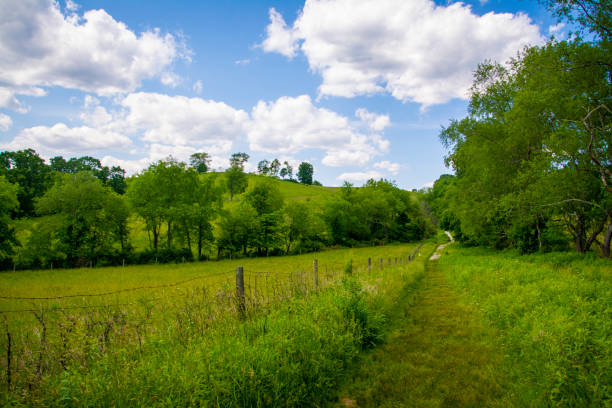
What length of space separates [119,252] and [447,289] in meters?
39.5

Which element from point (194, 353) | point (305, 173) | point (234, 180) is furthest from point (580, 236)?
point (305, 173)

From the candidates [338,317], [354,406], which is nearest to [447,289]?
[338,317]

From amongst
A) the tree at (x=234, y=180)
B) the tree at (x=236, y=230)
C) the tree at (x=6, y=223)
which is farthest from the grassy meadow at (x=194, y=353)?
the tree at (x=234, y=180)

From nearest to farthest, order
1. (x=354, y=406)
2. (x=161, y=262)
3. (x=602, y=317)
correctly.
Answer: (x=354, y=406), (x=602, y=317), (x=161, y=262)

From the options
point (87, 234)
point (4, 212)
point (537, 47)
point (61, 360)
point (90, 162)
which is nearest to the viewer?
point (61, 360)

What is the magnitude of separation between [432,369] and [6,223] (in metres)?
42.5

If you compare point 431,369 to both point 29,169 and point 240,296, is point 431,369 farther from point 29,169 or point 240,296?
point 29,169

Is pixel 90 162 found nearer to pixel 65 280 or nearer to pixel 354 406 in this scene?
pixel 65 280

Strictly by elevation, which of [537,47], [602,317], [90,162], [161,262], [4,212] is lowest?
[161,262]

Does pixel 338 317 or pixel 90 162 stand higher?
pixel 90 162

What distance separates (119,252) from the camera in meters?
38.0

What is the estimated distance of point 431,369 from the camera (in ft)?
18.6

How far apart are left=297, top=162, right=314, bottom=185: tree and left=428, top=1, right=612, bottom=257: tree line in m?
112

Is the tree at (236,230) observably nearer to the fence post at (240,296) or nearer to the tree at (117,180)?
the fence post at (240,296)
